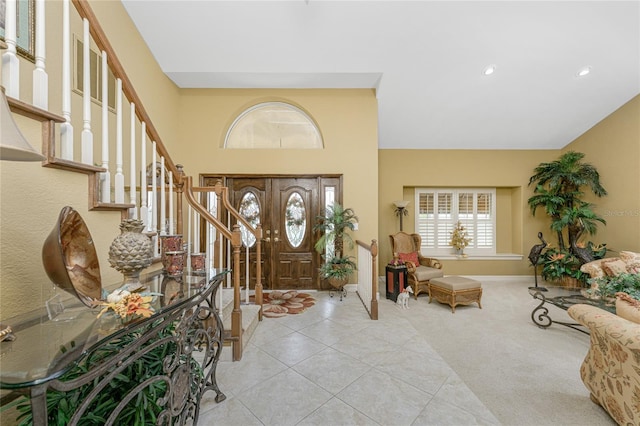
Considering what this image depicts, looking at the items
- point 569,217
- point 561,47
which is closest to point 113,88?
point 561,47

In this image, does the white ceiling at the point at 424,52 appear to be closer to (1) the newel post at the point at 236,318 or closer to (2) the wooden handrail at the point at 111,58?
(2) the wooden handrail at the point at 111,58

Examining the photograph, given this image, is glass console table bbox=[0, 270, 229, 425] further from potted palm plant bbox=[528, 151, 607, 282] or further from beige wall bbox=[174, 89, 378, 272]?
potted palm plant bbox=[528, 151, 607, 282]

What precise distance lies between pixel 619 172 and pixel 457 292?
4.09m

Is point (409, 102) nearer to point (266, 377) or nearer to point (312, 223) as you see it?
point (312, 223)

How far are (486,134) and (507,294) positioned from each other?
128 inches

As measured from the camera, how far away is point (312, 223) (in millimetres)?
4441

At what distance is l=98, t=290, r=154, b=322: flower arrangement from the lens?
98 cm

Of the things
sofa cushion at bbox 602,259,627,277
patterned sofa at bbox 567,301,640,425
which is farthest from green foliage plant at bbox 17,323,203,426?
sofa cushion at bbox 602,259,627,277

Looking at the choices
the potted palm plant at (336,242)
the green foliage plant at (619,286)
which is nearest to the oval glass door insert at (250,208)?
the potted palm plant at (336,242)

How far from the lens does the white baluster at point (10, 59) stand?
100 centimetres

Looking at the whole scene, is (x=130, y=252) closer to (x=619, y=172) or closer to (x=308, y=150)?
(x=308, y=150)

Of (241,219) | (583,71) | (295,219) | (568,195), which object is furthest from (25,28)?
(568,195)

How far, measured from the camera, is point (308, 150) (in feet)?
14.4

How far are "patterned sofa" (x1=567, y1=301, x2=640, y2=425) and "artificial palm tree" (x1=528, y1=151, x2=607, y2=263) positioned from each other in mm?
3659
